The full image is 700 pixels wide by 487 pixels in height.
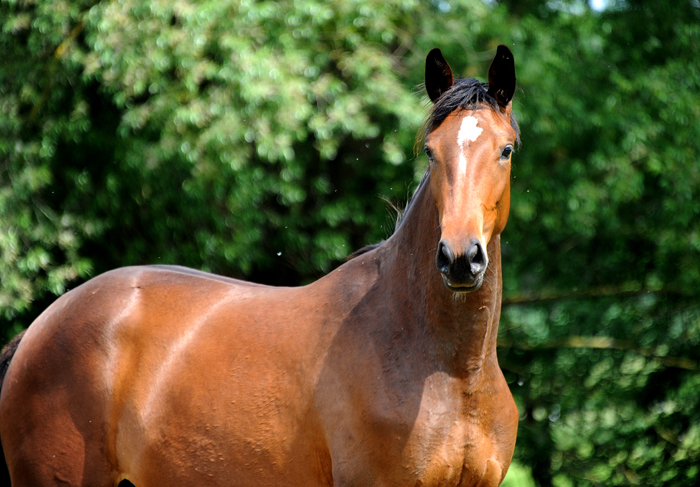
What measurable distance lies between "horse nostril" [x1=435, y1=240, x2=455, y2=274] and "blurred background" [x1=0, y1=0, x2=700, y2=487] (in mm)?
3431

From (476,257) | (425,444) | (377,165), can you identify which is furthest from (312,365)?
(377,165)

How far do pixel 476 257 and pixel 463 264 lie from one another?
56 millimetres

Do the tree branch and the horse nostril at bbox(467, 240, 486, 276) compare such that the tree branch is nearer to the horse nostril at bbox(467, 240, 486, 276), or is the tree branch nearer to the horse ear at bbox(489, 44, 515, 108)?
the horse ear at bbox(489, 44, 515, 108)

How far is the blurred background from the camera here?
240 inches

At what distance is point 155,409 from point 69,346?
1.77 ft

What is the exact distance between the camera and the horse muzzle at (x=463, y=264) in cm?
217

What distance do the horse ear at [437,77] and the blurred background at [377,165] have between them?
2865 mm

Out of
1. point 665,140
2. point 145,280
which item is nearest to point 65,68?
point 145,280

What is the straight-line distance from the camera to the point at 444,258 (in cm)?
219

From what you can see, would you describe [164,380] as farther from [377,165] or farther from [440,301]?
[377,165]

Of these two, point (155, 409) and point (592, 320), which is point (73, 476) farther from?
point (592, 320)

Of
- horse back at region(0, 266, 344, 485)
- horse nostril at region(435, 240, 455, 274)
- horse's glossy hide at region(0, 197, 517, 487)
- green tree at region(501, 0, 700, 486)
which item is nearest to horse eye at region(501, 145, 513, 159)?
horse's glossy hide at region(0, 197, 517, 487)

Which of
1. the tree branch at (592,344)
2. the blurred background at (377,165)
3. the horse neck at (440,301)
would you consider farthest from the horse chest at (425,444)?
the tree branch at (592,344)

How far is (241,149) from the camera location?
6270 millimetres
